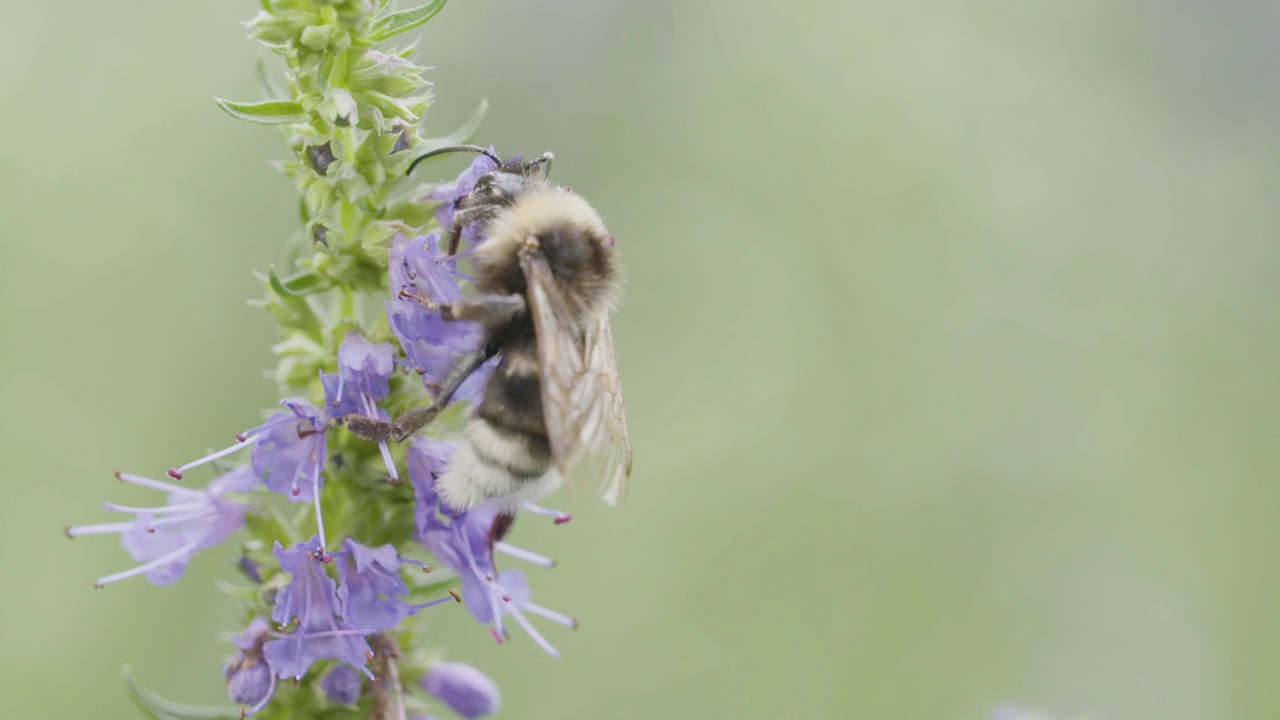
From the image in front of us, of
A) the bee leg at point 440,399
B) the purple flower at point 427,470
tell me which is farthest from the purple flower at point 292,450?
the purple flower at point 427,470

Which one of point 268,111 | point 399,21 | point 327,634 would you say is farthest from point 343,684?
point 399,21

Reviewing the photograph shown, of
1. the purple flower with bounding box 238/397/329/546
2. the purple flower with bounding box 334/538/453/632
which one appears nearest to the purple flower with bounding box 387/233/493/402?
the purple flower with bounding box 238/397/329/546

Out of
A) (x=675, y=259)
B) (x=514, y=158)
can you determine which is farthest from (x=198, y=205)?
(x=514, y=158)

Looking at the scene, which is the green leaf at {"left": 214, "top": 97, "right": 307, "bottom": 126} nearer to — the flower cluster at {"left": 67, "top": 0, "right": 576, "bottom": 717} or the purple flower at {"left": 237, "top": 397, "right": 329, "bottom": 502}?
the flower cluster at {"left": 67, "top": 0, "right": 576, "bottom": 717}

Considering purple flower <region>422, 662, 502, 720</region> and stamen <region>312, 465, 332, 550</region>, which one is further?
purple flower <region>422, 662, 502, 720</region>

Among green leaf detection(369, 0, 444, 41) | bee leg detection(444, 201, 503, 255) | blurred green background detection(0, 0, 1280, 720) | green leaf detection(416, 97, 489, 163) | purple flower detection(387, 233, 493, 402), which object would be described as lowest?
blurred green background detection(0, 0, 1280, 720)

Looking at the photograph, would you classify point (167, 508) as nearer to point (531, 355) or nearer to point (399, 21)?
point (531, 355)
